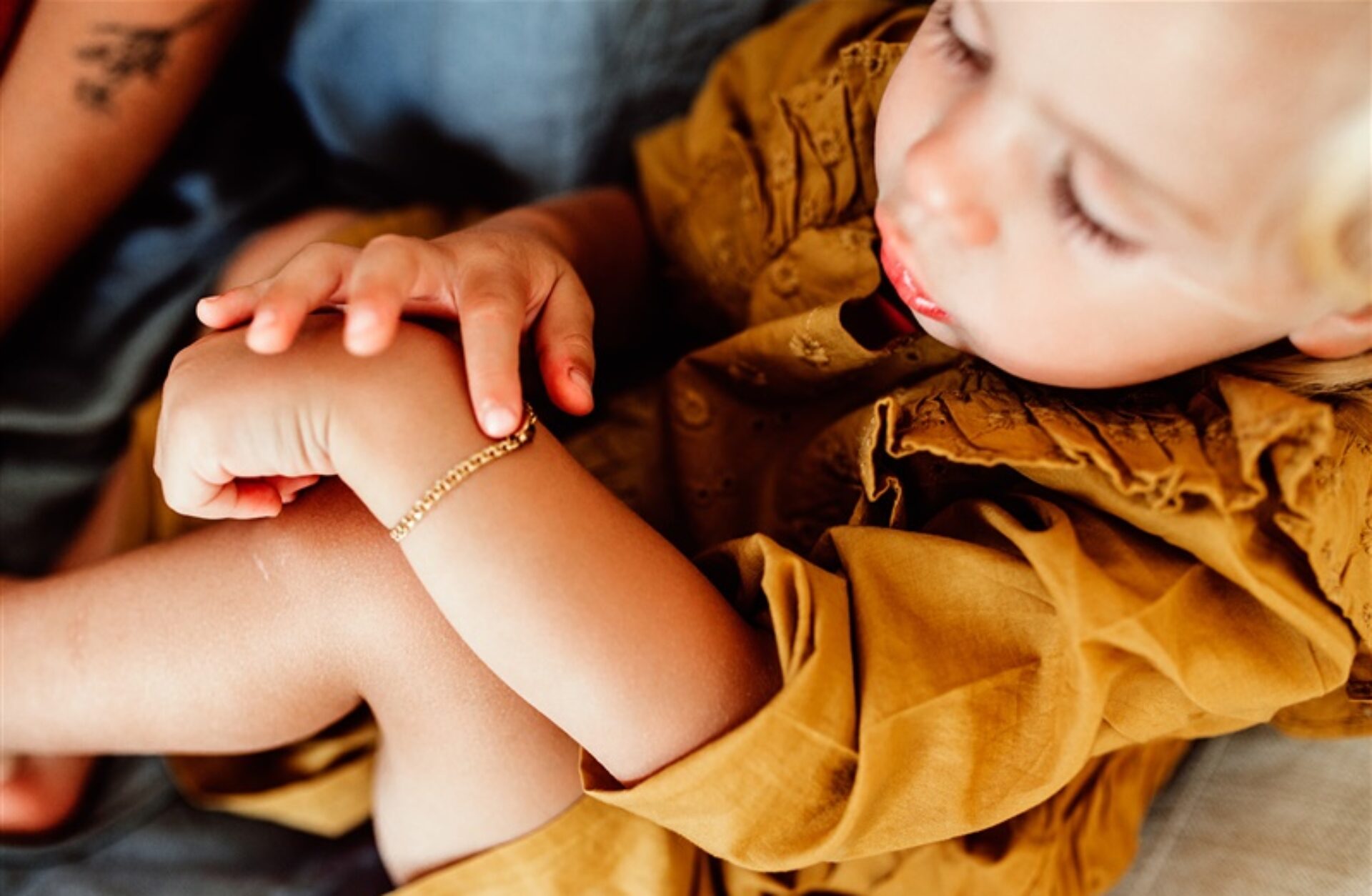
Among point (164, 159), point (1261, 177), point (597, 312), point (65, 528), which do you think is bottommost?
point (65, 528)

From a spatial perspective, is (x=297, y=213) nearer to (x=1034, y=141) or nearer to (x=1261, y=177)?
(x=1034, y=141)

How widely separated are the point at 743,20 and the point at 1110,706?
0.67 metres

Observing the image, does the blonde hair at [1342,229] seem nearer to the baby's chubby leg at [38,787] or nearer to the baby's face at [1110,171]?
the baby's face at [1110,171]

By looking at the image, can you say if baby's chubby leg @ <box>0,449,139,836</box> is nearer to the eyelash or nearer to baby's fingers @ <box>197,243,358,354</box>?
baby's fingers @ <box>197,243,358,354</box>

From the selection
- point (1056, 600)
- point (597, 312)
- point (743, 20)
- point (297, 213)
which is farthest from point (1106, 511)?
point (297, 213)

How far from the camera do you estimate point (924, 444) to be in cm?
62

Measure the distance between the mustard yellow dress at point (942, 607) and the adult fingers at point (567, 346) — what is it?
0.13 m

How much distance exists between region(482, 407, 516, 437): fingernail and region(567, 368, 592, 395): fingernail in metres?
0.06

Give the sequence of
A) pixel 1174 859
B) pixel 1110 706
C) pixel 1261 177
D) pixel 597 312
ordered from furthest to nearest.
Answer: pixel 597 312, pixel 1174 859, pixel 1110 706, pixel 1261 177

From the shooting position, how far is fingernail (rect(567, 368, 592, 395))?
0.65 m

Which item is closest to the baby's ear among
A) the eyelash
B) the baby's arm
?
the eyelash

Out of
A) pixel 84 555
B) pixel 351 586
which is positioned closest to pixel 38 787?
pixel 84 555

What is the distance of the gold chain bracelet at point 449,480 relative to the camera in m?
0.60

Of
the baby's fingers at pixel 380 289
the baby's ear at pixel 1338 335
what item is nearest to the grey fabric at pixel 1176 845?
the baby's ear at pixel 1338 335
